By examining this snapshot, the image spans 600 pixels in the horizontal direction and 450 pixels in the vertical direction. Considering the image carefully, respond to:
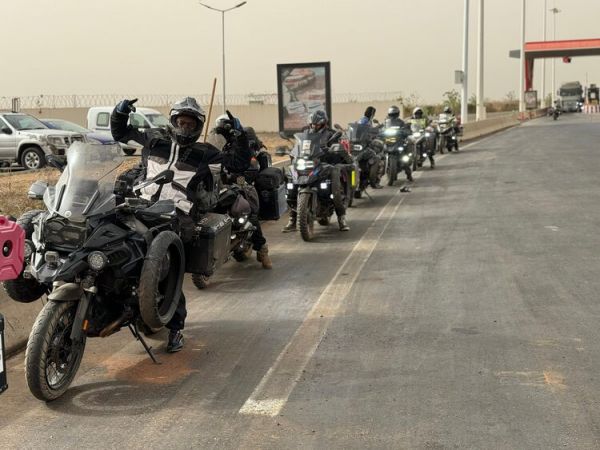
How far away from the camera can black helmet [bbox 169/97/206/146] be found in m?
6.30

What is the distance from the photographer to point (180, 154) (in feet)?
20.8

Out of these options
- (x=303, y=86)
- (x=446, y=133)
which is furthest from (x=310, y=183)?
(x=446, y=133)

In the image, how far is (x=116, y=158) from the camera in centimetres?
566

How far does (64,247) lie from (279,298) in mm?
3030

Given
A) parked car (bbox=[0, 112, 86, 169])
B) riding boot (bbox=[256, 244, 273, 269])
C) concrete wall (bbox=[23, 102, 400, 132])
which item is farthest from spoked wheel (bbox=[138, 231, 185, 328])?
concrete wall (bbox=[23, 102, 400, 132])

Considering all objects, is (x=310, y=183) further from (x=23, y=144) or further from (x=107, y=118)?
(x=107, y=118)

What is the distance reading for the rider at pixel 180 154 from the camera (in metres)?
6.14

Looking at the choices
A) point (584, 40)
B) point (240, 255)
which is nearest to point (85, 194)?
point (240, 255)

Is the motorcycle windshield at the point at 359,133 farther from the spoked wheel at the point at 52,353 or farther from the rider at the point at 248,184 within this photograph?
the spoked wheel at the point at 52,353

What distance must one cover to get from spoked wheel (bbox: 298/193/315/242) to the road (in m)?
0.57

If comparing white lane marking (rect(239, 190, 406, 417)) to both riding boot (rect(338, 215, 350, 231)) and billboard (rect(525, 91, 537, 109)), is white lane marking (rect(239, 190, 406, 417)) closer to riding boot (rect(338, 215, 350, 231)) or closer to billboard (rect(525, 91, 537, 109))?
riding boot (rect(338, 215, 350, 231))

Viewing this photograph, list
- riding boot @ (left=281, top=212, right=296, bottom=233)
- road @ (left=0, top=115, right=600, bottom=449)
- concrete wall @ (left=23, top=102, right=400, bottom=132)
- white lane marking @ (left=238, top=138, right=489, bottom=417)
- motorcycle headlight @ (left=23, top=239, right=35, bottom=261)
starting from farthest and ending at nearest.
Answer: concrete wall @ (left=23, top=102, right=400, bottom=132), riding boot @ (left=281, top=212, right=296, bottom=233), motorcycle headlight @ (left=23, top=239, right=35, bottom=261), white lane marking @ (left=238, top=138, right=489, bottom=417), road @ (left=0, top=115, right=600, bottom=449)

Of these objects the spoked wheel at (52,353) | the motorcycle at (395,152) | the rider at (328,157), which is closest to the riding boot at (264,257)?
the rider at (328,157)

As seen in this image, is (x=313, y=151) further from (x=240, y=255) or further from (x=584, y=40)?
(x=584, y=40)
